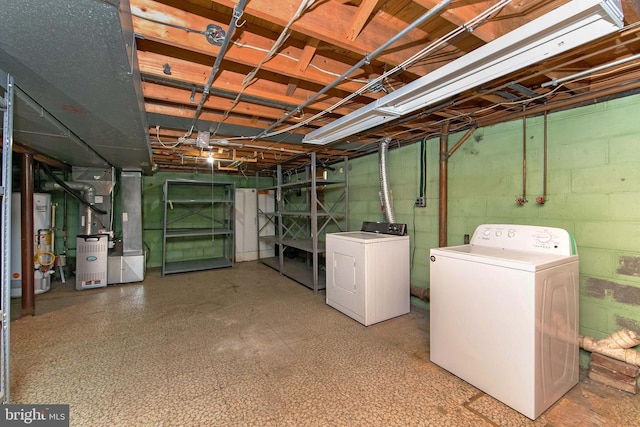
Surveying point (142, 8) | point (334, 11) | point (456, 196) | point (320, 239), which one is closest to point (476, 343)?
point (456, 196)

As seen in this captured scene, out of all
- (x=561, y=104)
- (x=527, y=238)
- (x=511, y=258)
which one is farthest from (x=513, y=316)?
(x=561, y=104)

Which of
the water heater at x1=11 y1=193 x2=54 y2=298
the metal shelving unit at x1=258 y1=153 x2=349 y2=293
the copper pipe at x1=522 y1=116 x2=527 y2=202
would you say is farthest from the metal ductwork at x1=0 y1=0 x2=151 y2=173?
the copper pipe at x1=522 y1=116 x2=527 y2=202

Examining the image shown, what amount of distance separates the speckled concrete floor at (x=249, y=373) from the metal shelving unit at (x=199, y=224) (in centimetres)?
237

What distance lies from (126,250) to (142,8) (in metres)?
4.44

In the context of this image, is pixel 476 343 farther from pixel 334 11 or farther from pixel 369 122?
pixel 334 11

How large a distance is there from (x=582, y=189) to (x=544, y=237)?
0.58m

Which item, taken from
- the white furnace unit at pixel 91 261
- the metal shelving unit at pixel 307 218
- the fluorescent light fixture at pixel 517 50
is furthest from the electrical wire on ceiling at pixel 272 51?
the white furnace unit at pixel 91 261

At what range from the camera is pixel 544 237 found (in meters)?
1.96

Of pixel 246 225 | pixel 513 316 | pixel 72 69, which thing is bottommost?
pixel 513 316

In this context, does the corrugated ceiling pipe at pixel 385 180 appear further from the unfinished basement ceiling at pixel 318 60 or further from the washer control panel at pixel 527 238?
the washer control panel at pixel 527 238

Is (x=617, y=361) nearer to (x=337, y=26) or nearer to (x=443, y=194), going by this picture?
(x=443, y=194)

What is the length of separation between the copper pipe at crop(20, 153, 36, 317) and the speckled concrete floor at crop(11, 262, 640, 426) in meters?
0.21

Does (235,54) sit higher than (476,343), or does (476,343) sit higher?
(235,54)

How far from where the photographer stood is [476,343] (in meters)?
1.88
